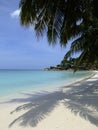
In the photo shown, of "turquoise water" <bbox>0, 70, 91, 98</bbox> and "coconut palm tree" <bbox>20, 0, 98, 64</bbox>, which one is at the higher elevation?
"coconut palm tree" <bbox>20, 0, 98, 64</bbox>

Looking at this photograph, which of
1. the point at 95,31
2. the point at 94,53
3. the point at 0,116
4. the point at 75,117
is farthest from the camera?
the point at 94,53

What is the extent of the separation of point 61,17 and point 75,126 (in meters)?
4.43

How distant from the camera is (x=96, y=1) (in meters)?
8.00

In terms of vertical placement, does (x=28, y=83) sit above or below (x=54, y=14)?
below

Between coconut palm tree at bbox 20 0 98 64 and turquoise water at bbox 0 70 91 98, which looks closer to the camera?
coconut palm tree at bbox 20 0 98 64

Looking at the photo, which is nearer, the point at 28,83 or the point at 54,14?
the point at 54,14

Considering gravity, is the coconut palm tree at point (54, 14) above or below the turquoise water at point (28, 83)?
above

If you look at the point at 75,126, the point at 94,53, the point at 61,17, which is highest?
the point at 61,17

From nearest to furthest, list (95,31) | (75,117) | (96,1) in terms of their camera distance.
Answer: (75,117) → (96,1) → (95,31)

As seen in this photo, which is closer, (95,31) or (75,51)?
(95,31)

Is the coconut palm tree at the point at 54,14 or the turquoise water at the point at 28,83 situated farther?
the turquoise water at the point at 28,83

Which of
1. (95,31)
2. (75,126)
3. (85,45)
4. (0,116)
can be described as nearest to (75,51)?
(85,45)

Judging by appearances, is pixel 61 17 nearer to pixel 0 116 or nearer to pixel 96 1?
pixel 96 1

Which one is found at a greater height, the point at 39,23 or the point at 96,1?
the point at 96,1
